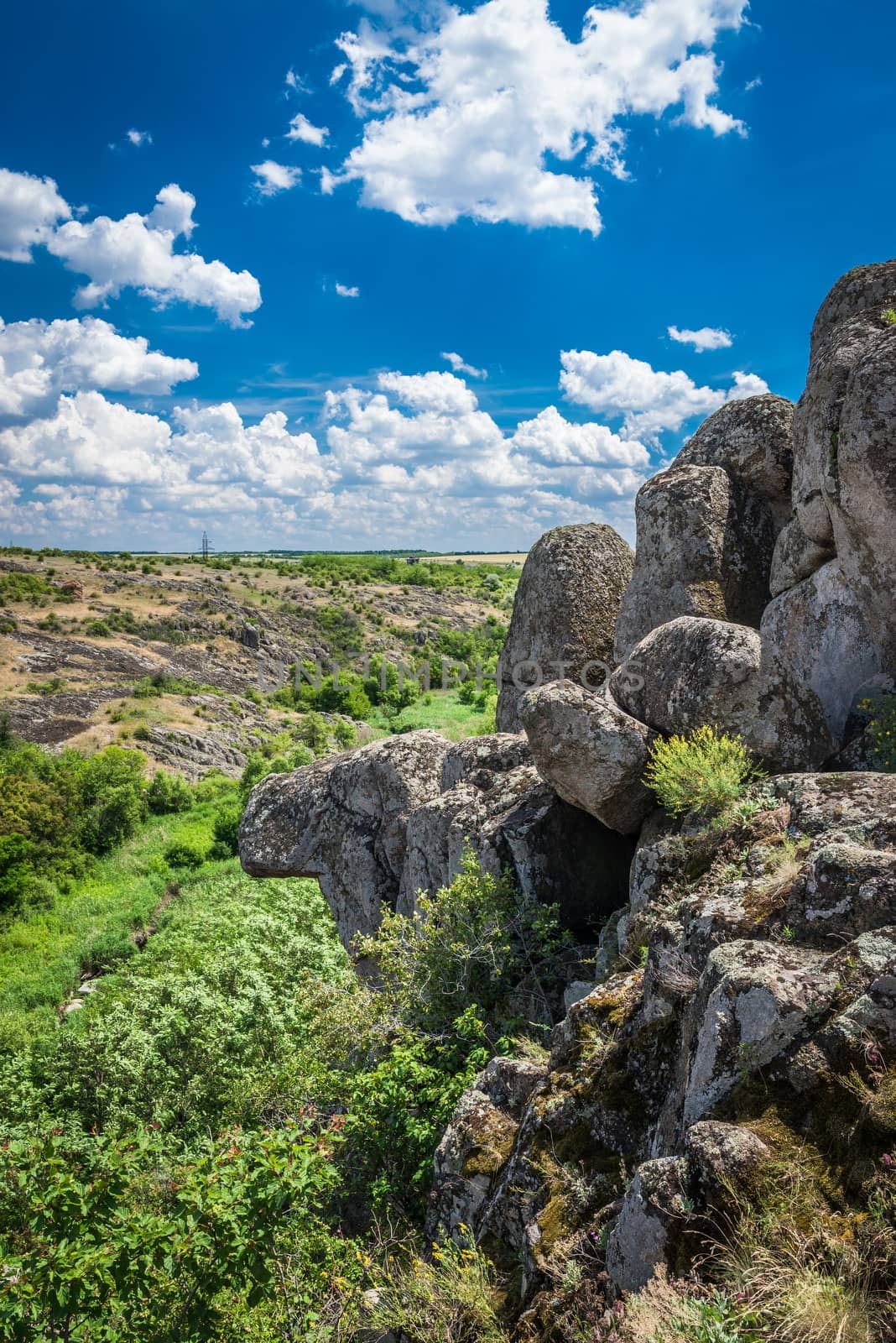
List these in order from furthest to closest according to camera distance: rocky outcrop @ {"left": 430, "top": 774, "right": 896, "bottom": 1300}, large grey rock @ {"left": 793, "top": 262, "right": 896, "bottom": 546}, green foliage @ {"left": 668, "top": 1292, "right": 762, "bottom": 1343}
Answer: large grey rock @ {"left": 793, "top": 262, "right": 896, "bottom": 546} < rocky outcrop @ {"left": 430, "top": 774, "right": 896, "bottom": 1300} < green foliage @ {"left": 668, "top": 1292, "right": 762, "bottom": 1343}

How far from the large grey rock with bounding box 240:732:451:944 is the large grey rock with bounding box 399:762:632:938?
121 inches

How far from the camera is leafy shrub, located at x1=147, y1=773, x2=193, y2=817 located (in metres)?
53.8

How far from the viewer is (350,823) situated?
1534 centimetres

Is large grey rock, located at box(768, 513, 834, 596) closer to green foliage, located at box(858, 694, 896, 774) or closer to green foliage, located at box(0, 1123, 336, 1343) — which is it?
green foliage, located at box(858, 694, 896, 774)

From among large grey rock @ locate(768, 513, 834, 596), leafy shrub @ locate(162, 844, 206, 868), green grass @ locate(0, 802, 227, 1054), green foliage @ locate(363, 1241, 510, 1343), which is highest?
large grey rock @ locate(768, 513, 834, 596)

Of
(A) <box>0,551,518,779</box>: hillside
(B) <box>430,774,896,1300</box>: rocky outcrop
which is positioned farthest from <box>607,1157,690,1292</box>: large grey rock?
(A) <box>0,551,518,779</box>: hillside

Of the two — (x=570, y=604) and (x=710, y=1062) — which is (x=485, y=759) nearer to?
(x=570, y=604)

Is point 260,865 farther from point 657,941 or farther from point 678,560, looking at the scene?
point 657,941

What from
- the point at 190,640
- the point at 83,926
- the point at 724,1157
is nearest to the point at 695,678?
the point at 724,1157

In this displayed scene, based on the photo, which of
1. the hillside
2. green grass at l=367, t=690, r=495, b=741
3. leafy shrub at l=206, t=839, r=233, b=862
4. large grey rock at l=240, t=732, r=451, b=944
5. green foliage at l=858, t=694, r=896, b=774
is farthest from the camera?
the hillside

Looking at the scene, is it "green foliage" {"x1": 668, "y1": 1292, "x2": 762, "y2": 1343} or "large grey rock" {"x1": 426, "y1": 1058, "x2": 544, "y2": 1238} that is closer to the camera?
"green foliage" {"x1": 668, "y1": 1292, "x2": 762, "y2": 1343}

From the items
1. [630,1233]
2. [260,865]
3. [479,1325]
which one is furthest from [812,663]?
[260,865]

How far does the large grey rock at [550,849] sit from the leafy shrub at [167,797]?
4600 centimetres

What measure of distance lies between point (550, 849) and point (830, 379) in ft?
20.5
